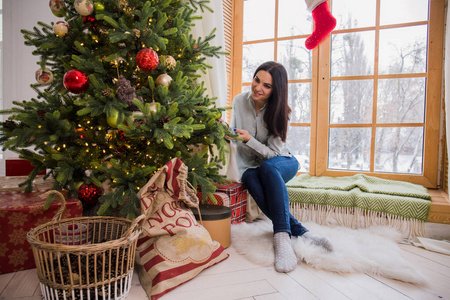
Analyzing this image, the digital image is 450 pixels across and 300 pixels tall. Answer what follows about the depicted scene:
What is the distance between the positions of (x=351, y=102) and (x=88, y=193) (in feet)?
6.39

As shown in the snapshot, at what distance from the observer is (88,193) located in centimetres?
128

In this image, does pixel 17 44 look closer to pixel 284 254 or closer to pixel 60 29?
pixel 60 29

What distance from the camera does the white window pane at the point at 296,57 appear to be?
2.45 m

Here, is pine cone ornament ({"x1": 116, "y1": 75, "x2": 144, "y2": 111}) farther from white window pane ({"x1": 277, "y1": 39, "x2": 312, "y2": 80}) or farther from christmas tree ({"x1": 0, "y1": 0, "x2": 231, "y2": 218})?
white window pane ({"x1": 277, "y1": 39, "x2": 312, "y2": 80})

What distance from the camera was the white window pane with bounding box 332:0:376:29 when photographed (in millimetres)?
2270

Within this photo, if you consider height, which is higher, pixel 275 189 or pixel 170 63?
pixel 170 63

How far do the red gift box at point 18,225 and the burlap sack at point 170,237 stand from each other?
37cm

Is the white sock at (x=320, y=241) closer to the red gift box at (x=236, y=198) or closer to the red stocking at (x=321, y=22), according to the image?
the red gift box at (x=236, y=198)

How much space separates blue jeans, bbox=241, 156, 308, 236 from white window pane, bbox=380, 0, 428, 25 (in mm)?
1365

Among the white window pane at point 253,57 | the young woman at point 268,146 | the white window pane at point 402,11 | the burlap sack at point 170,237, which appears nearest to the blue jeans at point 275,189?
the young woman at point 268,146

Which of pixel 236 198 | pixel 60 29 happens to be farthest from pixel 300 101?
pixel 60 29

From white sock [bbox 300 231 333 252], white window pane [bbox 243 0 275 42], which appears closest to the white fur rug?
white sock [bbox 300 231 333 252]

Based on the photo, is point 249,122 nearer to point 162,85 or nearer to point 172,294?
point 162,85

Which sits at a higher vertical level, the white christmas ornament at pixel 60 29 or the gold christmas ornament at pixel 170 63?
the white christmas ornament at pixel 60 29
